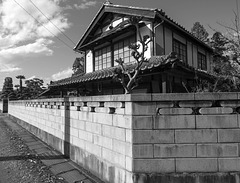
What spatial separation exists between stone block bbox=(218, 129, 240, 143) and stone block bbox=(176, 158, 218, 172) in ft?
1.39

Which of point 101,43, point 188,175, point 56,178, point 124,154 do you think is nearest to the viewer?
point 188,175

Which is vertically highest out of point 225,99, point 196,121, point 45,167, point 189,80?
point 189,80

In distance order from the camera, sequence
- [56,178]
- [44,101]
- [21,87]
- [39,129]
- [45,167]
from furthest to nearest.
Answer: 1. [21,87]
2. [39,129]
3. [44,101]
4. [45,167]
5. [56,178]

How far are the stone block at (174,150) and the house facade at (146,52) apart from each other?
3479 millimetres

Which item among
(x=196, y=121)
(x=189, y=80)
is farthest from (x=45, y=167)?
(x=189, y=80)

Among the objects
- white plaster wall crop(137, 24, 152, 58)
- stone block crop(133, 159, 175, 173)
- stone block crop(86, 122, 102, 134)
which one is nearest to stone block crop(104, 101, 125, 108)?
stone block crop(86, 122, 102, 134)

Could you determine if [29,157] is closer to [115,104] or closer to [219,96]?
[115,104]

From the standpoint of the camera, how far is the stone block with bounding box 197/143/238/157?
142 inches

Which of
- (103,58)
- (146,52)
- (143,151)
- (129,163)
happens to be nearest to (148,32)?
(146,52)

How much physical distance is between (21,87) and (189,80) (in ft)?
146

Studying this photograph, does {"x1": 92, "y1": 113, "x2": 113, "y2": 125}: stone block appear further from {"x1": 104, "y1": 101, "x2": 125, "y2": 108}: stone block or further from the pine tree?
the pine tree

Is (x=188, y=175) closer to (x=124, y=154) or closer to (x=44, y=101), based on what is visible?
(x=124, y=154)

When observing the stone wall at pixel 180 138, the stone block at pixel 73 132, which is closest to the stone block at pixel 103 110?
the stone wall at pixel 180 138

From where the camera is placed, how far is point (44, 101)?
982 centimetres
